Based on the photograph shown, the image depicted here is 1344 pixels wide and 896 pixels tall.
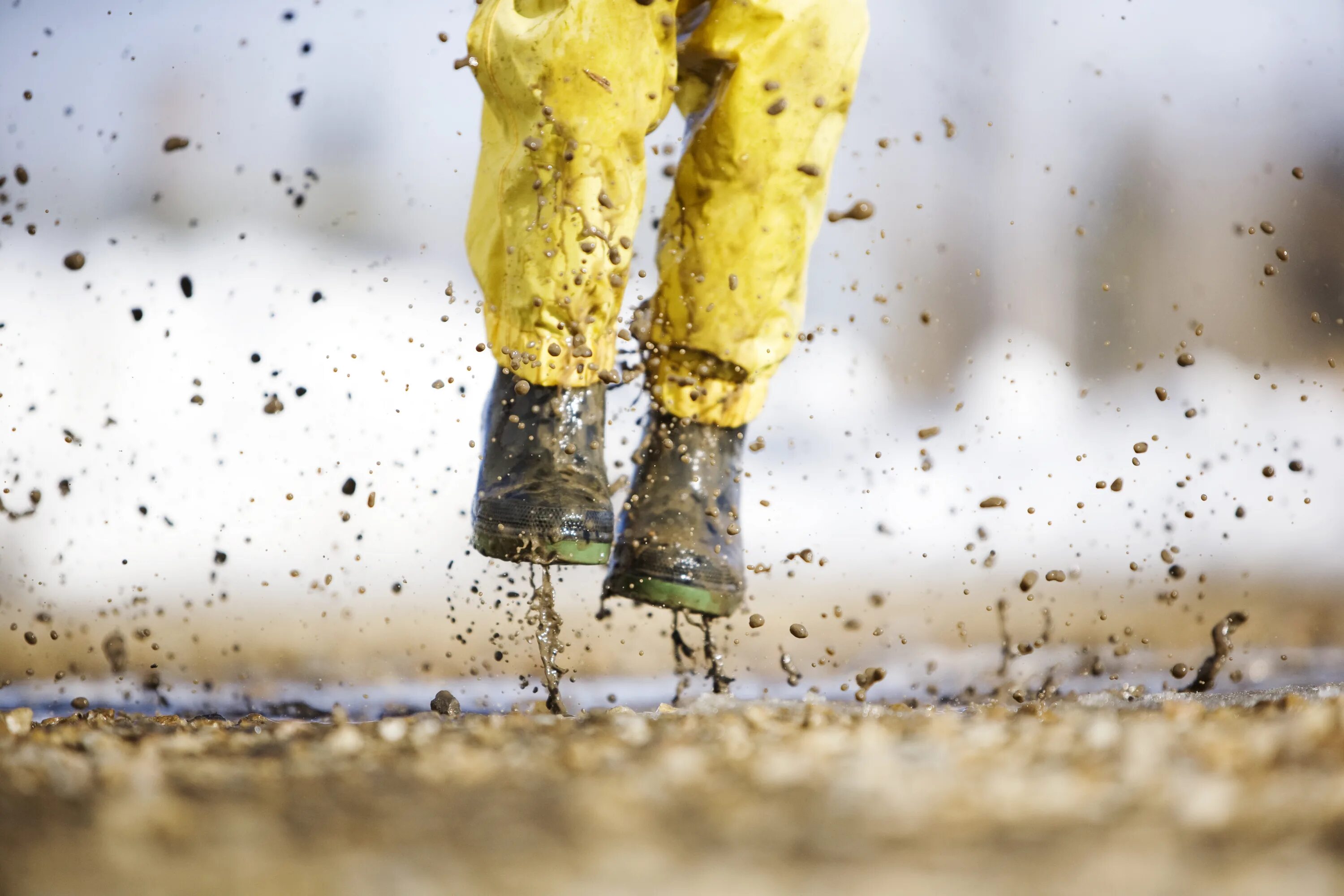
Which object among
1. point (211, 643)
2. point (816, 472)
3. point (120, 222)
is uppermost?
point (120, 222)

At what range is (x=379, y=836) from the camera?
504 millimetres

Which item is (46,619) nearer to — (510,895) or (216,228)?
(216,228)

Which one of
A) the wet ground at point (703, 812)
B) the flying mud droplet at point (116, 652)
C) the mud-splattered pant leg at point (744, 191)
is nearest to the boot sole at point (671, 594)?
the mud-splattered pant leg at point (744, 191)

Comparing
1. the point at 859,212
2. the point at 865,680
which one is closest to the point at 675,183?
the point at 859,212

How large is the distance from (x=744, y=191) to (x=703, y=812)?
0.82 metres

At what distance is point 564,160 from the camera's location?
1102 mm

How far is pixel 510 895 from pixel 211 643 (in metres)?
1.45

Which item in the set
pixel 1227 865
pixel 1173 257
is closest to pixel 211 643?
pixel 1227 865

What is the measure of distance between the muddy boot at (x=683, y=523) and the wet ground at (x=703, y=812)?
428mm

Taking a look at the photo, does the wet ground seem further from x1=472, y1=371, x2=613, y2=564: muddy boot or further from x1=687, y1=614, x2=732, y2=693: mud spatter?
x1=687, y1=614, x2=732, y2=693: mud spatter

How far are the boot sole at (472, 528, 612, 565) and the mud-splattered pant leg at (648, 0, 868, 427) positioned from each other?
219 millimetres

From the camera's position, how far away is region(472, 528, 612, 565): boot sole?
1125mm

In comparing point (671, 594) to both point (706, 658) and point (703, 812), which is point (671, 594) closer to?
point (706, 658)

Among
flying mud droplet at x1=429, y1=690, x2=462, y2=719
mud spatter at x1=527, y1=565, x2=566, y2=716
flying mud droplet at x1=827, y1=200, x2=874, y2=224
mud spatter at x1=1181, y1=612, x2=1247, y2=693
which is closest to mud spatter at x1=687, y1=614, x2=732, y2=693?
mud spatter at x1=527, y1=565, x2=566, y2=716
